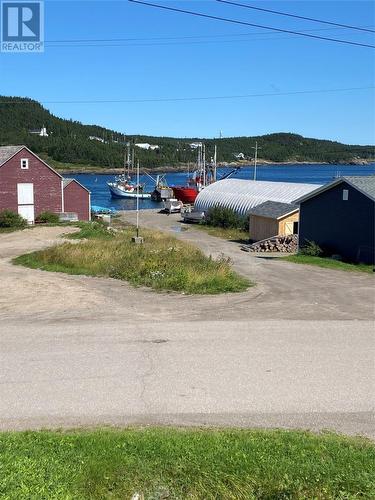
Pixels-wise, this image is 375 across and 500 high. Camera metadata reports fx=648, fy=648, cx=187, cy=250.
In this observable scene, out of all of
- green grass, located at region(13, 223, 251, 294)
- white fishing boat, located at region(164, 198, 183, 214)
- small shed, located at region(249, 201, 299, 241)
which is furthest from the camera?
white fishing boat, located at region(164, 198, 183, 214)

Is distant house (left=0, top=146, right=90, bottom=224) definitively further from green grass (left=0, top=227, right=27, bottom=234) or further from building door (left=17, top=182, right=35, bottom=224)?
green grass (left=0, top=227, right=27, bottom=234)

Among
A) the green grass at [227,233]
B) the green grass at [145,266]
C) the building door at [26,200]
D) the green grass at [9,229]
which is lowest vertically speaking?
the green grass at [227,233]

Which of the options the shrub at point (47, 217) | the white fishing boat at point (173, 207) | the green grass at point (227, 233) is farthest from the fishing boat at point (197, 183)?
the shrub at point (47, 217)

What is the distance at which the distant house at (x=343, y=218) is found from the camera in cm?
3200

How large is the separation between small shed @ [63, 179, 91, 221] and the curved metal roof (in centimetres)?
1362

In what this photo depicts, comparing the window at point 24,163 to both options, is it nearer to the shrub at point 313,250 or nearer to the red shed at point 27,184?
the red shed at point 27,184

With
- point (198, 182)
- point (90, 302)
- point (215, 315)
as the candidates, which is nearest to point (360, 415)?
point (215, 315)

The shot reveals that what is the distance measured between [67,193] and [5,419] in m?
48.7

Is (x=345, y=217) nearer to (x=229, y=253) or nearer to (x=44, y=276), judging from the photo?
(x=229, y=253)

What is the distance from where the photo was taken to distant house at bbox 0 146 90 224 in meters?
52.8

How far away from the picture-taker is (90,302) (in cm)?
2009

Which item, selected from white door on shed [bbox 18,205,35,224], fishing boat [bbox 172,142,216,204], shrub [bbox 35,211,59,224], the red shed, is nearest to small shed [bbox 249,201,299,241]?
shrub [bbox 35,211,59,224]

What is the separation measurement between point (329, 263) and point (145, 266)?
1108cm

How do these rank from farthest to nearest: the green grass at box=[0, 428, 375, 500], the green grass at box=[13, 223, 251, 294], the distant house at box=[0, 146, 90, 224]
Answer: the distant house at box=[0, 146, 90, 224]
the green grass at box=[13, 223, 251, 294]
the green grass at box=[0, 428, 375, 500]
